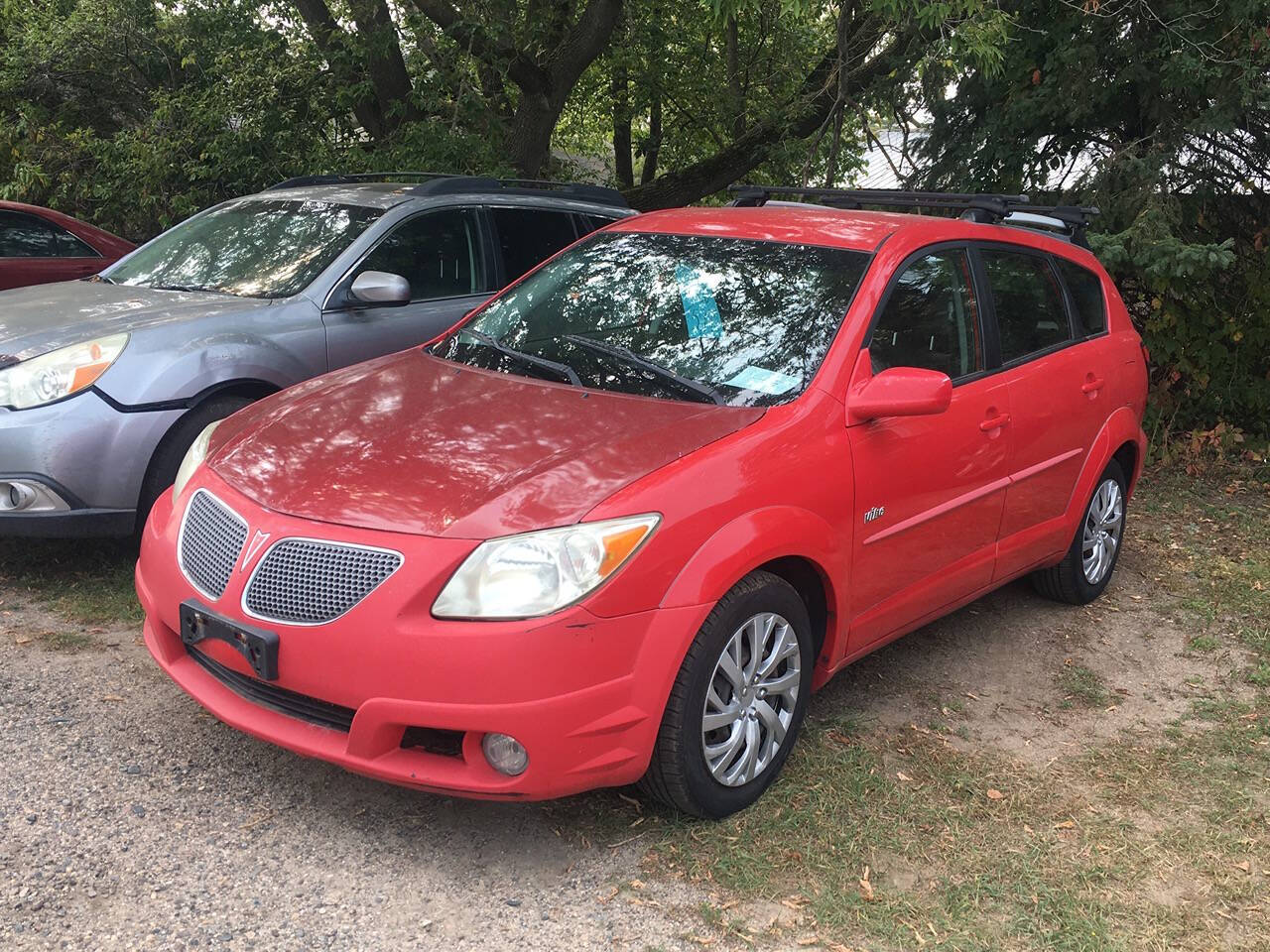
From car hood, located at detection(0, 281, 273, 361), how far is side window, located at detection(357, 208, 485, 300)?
26.7 inches

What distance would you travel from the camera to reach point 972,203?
5.10 metres

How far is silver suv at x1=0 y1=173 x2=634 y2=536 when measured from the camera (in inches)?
196

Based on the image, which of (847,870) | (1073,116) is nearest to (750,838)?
(847,870)

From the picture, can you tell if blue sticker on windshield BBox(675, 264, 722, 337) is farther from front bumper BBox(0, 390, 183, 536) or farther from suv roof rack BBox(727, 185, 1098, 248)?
front bumper BBox(0, 390, 183, 536)

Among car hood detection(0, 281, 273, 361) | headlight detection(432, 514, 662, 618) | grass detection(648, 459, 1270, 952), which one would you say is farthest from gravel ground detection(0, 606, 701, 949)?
car hood detection(0, 281, 273, 361)

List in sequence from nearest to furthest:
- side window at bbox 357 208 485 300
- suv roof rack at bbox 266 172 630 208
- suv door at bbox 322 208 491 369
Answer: suv door at bbox 322 208 491 369
side window at bbox 357 208 485 300
suv roof rack at bbox 266 172 630 208

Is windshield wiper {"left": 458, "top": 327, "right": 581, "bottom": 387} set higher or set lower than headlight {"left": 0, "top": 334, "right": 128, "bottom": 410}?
higher

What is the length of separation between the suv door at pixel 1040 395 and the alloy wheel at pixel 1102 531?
1.15 feet

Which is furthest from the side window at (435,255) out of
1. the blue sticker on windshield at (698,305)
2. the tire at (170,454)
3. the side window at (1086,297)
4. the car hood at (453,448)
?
the side window at (1086,297)

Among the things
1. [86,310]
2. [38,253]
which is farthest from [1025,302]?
[38,253]

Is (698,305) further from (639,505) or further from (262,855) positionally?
(262,855)

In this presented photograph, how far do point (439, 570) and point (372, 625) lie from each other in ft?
0.71

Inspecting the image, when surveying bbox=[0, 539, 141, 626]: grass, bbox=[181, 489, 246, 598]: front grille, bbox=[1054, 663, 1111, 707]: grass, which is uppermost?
bbox=[181, 489, 246, 598]: front grille

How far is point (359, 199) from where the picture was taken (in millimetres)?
6406
